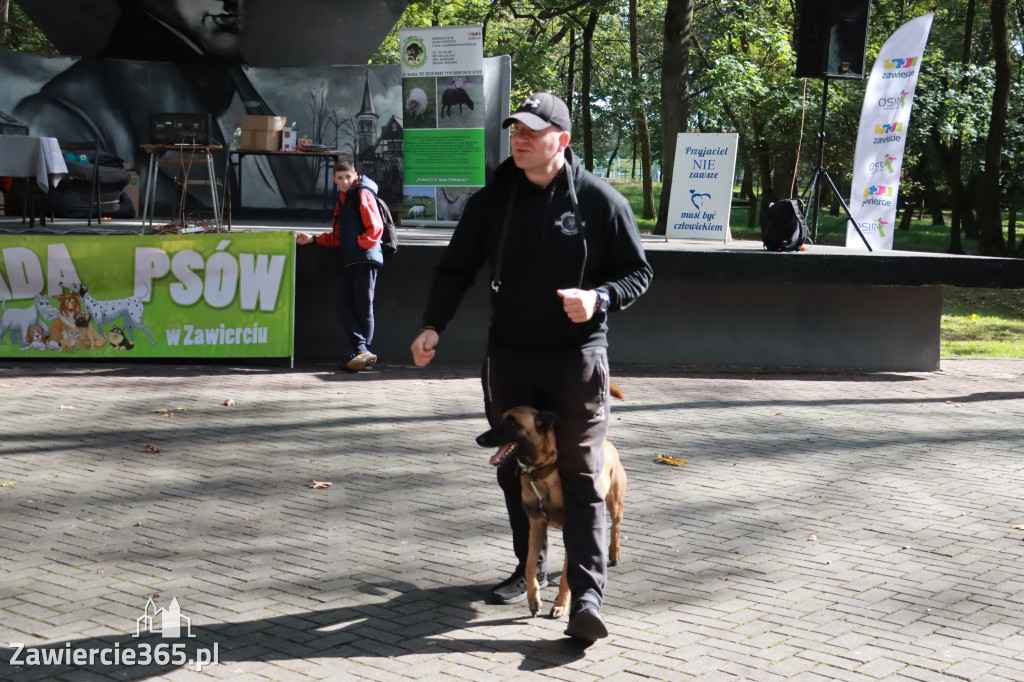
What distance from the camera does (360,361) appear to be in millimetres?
11672

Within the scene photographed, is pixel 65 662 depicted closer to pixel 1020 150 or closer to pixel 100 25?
pixel 100 25

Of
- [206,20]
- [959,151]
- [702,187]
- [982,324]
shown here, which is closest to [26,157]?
[206,20]

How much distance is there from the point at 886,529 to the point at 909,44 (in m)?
10.7

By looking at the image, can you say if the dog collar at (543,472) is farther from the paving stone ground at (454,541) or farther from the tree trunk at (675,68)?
the tree trunk at (675,68)

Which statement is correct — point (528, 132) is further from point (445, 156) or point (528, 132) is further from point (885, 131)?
point (885, 131)

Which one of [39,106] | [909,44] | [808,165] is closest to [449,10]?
[808,165]

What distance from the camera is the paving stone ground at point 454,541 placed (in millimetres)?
4406

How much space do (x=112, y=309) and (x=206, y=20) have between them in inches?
324

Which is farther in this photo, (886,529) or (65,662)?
(886,529)

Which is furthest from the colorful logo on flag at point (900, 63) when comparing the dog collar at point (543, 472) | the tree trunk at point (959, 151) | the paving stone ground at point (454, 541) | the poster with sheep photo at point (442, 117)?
the tree trunk at point (959, 151)

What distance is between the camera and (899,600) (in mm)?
5137

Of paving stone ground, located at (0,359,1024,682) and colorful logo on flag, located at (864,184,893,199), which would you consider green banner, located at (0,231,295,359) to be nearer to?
paving stone ground, located at (0,359,1024,682)

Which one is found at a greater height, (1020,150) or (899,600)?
(1020,150)

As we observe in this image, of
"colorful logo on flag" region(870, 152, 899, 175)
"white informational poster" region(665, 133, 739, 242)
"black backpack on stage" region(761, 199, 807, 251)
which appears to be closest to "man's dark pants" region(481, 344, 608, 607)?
"black backpack on stage" region(761, 199, 807, 251)
